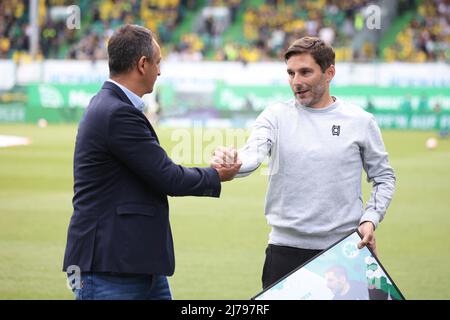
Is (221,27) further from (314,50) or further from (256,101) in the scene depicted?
(314,50)

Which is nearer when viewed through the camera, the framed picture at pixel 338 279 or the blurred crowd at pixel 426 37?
the framed picture at pixel 338 279

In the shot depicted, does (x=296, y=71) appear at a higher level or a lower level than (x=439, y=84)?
higher

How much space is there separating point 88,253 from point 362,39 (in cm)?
3738

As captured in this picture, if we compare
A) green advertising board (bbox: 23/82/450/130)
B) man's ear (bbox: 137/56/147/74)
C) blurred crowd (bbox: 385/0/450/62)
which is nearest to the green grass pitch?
man's ear (bbox: 137/56/147/74)

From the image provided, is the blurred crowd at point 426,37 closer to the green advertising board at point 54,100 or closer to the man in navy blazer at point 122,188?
the green advertising board at point 54,100

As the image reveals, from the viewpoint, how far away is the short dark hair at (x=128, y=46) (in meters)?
4.39

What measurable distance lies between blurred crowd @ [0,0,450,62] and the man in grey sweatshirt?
106 feet

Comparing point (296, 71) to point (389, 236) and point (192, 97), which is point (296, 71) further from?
point (192, 97)

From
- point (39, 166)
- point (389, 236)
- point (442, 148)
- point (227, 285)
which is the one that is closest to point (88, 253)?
point (227, 285)

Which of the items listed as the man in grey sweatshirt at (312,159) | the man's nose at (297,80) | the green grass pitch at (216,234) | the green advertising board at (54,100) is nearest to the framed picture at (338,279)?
the man in grey sweatshirt at (312,159)

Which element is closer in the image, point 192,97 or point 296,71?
point 296,71

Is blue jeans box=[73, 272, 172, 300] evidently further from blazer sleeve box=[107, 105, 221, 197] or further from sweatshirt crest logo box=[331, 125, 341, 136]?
sweatshirt crest logo box=[331, 125, 341, 136]

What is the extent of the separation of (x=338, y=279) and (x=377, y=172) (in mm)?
1259
